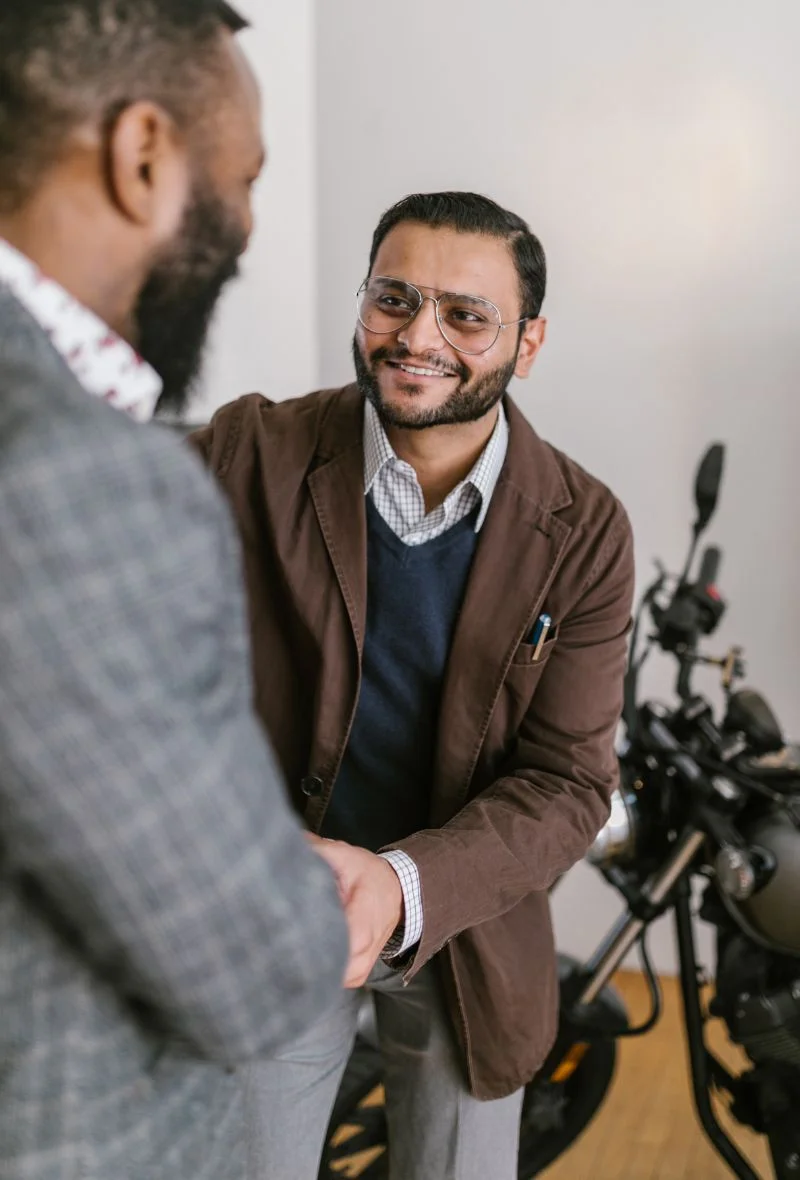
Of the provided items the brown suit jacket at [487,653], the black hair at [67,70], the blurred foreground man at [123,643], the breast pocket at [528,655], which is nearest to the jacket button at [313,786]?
the brown suit jacket at [487,653]

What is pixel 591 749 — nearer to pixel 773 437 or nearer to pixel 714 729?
pixel 714 729

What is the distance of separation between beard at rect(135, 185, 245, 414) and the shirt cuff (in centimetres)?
54

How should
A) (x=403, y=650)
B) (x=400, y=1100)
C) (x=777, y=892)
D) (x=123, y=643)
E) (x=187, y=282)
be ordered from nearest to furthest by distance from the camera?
(x=123, y=643) < (x=187, y=282) < (x=403, y=650) < (x=400, y=1100) < (x=777, y=892)

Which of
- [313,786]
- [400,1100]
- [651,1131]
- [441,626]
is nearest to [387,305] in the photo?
[441,626]

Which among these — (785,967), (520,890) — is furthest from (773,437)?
(520,890)

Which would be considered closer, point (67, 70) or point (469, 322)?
point (67, 70)

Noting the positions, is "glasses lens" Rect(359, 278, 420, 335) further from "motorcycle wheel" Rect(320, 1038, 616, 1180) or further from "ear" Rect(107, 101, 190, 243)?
"motorcycle wheel" Rect(320, 1038, 616, 1180)

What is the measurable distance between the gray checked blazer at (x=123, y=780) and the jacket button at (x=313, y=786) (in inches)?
22.0

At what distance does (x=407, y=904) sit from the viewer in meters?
0.93

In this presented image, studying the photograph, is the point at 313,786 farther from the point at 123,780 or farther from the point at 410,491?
the point at 123,780

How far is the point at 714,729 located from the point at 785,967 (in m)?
0.38

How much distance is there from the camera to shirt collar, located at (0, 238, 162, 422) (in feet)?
1.58

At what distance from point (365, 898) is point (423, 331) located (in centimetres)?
56

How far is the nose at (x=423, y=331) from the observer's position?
40.3 inches
